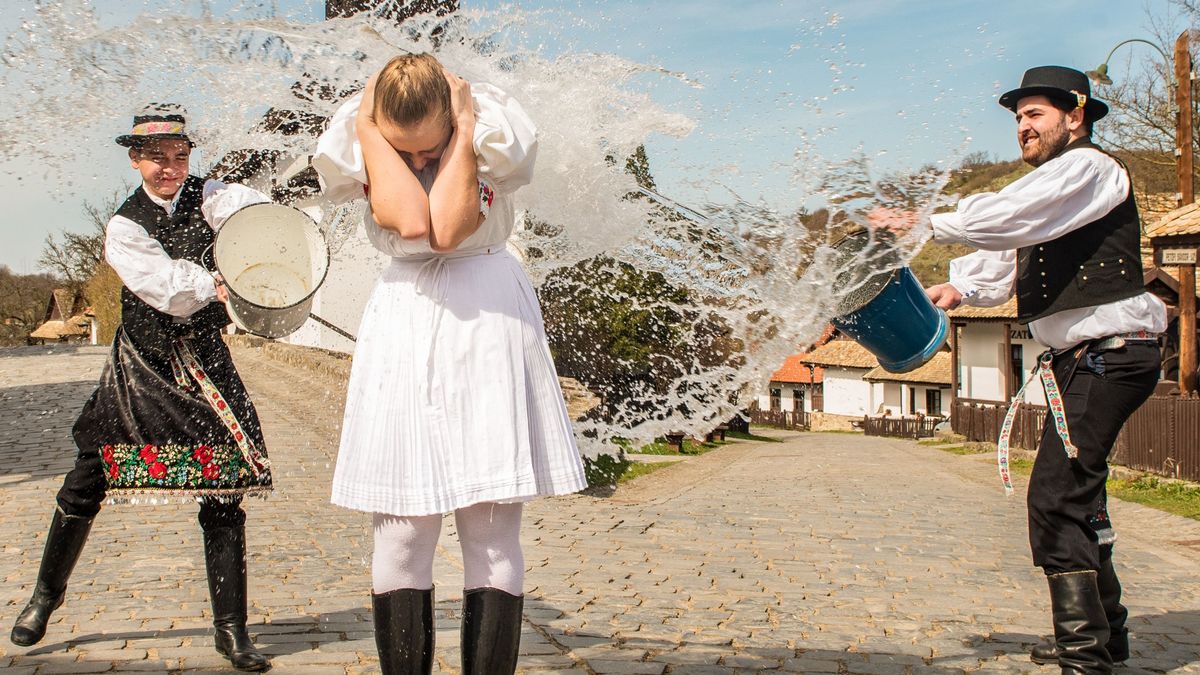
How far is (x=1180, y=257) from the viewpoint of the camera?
15.2 metres

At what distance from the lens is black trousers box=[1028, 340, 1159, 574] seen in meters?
3.73

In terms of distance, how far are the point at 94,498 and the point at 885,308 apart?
3011 mm

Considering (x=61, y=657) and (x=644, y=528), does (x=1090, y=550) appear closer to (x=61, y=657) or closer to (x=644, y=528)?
(x=61, y=657)

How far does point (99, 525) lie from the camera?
6.88 metres

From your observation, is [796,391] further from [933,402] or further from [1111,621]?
[1111,621]

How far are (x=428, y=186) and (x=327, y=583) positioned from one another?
3.05 metres

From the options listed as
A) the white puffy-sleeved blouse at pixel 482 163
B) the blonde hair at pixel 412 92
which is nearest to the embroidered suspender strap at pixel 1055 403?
the white puffy-sleeved blouse at pixel 482 163

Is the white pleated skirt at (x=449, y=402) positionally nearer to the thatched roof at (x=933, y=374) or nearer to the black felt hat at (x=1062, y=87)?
the black felt hat at (x=1062, y=87)

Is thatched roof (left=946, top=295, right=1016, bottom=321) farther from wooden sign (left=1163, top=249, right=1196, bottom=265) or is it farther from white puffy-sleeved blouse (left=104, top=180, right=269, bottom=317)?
white puffy-sleeved blouse (left=104, top=180, right=269, bottom=317)

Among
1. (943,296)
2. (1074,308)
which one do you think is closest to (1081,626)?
(1074,308)

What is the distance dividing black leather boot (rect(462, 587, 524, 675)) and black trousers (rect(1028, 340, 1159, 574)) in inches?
78.0

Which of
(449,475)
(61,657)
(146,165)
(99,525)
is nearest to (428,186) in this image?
(449,475)

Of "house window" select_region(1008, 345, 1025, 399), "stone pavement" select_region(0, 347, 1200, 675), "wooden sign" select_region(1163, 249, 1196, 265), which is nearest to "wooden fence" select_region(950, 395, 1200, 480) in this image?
"wooden sign" select_region(1163, 249, 1196, 265)

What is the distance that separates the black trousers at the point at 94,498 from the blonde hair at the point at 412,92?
76.1 inches
